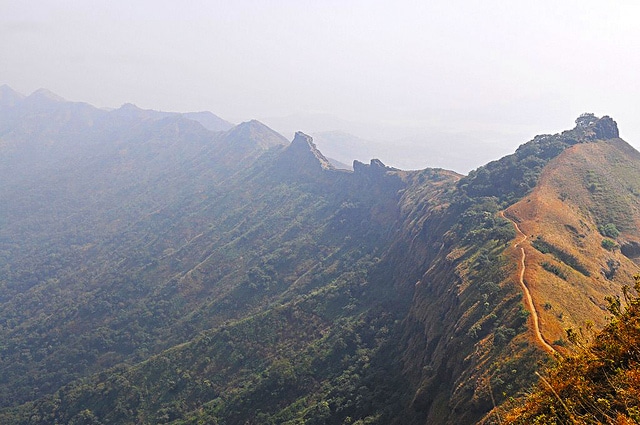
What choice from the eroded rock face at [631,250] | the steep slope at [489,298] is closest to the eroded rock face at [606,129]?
the steep slope at [489,298]

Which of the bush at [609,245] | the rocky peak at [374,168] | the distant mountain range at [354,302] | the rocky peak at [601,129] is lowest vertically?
the distant mountain range at [354,302]

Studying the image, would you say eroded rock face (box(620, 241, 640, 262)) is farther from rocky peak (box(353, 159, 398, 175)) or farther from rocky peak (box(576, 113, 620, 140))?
rocky peak (box(353, 159, 398, 175))

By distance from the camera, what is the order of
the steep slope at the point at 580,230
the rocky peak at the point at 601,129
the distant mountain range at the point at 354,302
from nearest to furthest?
1. the steep slope at the point at 580,230
2. the distant mountain range at the point at 354,302
3. the rocky peak at the point at 601,129

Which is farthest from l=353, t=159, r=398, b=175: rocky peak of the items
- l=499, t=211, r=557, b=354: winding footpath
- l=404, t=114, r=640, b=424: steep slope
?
l=499, t=211, r=557, b=354: winding footpath

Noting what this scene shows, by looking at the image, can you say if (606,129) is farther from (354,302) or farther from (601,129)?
(354,302)

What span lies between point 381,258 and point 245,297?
4508 cm

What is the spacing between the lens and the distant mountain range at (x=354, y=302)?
45.8 metres

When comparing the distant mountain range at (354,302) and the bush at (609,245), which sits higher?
the bush at (609,245)

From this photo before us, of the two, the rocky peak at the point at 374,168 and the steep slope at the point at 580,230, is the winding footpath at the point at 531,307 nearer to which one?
the steep slope at the point at 580,230

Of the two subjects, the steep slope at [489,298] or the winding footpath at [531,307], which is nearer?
the winding footpath at [531,307]

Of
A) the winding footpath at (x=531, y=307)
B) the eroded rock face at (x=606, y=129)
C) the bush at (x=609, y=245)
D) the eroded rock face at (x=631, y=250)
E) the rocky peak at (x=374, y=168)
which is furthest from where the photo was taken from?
the rocky peak at (x=374, y=168)

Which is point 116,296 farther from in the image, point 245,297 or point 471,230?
point 471,230


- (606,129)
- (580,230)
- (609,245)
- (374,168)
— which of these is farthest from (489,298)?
(374,168)

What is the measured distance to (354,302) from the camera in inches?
3738
